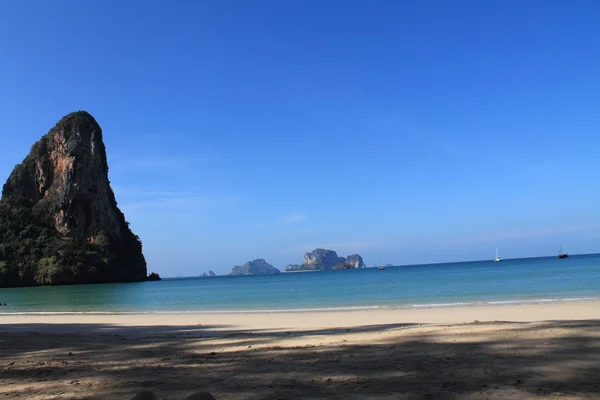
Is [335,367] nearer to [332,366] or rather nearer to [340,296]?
[332,366]

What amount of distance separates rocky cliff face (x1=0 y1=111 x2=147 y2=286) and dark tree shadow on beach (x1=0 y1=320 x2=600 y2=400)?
335ft

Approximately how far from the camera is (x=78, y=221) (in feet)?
364

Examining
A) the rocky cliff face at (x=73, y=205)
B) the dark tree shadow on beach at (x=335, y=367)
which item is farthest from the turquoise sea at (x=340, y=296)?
the rocky cliff face at (x=73, y=205)

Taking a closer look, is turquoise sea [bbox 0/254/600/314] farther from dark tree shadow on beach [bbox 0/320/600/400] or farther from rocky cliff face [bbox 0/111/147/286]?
rocky cliff face [bbox 0/111/147/286]

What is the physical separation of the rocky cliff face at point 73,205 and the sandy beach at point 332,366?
4012 inches

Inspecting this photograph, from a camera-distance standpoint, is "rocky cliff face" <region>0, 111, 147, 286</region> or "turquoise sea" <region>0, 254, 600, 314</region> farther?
"rocky cliff face" <region>0, 111, 147, 286</region>

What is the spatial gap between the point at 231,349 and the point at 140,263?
12574 centimetres

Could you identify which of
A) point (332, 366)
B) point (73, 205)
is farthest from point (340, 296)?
point (73, 205)

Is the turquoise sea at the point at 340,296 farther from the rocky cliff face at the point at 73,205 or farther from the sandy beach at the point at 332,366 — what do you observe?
the rocky cliff face at the point at 73,205

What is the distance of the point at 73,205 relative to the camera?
361 ft

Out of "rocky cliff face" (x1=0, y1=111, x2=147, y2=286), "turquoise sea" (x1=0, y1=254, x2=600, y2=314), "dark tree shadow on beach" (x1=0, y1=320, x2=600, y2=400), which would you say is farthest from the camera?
"rocky cliff face" (x1=0, y1=111, x2=147, y2=286)

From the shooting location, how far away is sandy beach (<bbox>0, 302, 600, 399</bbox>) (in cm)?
520

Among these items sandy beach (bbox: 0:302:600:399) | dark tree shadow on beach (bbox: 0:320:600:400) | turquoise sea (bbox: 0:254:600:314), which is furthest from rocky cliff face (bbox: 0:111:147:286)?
dark tree shadow on beach (bbox: 0:320:600:400)

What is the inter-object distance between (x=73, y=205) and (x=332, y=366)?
384ft
